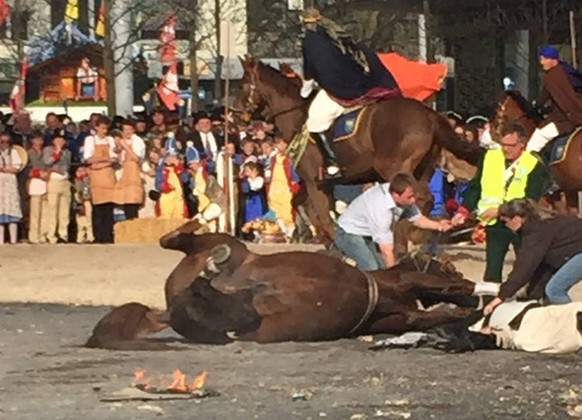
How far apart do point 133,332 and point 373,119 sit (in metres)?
7.71

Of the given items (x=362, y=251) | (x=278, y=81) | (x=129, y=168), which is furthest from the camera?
(x=129, y=168)

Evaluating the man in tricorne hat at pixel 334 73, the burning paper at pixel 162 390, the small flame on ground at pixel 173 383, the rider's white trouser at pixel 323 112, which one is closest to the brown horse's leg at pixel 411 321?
the small flame on ground at pixel 173 383

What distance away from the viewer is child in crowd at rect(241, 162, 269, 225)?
23172 mm

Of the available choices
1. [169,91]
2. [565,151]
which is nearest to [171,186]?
[565,151]

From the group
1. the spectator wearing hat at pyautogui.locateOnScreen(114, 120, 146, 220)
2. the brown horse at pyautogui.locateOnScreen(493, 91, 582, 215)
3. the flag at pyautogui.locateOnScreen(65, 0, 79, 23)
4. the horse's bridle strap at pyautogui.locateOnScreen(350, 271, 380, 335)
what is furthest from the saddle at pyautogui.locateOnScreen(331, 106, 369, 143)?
the flag at pyautogui.locateOnScreen(65, 0, 79, 23)

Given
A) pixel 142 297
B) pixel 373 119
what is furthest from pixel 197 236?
pixel 373 119

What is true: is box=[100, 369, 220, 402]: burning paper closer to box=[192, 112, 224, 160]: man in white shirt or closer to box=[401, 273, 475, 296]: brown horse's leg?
box=[401, 273, 475, 296]: brown horse's leg

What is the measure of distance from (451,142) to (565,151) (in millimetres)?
1246

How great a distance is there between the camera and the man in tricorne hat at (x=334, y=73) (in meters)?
18.9

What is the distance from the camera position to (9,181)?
73.7ft

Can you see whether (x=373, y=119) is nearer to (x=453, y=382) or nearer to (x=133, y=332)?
(x=133, y=332)

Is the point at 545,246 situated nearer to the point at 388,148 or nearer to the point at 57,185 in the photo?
the point at 388,148

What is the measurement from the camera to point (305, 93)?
780 inches

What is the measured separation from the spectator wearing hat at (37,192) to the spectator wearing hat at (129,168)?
969 mm
